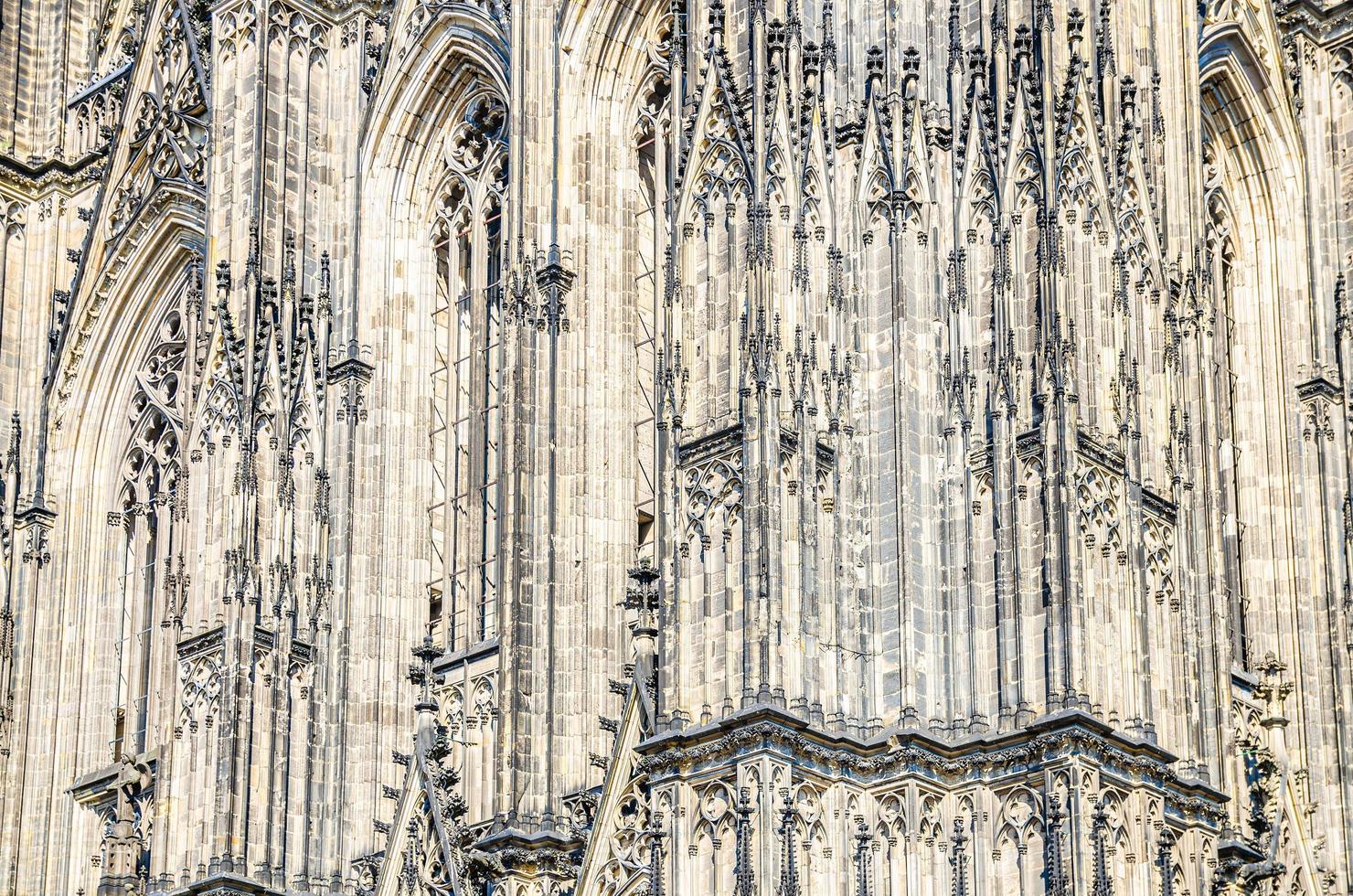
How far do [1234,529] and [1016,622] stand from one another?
8.74 meters

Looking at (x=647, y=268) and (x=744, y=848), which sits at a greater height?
(x=647, y=268)

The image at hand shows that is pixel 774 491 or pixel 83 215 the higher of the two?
pixel 83 215

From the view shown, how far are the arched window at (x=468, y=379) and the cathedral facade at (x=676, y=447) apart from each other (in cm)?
7

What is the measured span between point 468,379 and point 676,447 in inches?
300

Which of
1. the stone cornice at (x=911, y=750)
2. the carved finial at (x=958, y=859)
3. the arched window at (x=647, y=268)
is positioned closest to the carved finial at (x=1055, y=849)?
the stone cornice at (x=911, y=750)

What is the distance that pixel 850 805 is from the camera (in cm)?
2453

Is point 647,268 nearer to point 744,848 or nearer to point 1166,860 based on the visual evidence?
point 744,848

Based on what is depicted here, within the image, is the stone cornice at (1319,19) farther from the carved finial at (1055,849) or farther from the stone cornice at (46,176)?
the stone cornice at (46,176)

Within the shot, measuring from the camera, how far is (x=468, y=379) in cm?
3300

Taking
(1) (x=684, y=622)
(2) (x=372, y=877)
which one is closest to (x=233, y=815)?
(2) (x=372, y=877)

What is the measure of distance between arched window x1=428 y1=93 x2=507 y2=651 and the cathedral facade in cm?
7

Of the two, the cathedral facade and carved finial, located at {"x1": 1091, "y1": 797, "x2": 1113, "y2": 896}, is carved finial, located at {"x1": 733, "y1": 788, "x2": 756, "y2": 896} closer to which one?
the cathedral facade

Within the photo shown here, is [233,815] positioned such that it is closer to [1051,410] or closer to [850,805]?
[850,805]

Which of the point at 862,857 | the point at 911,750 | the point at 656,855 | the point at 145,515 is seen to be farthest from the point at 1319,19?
the point at 145,515
